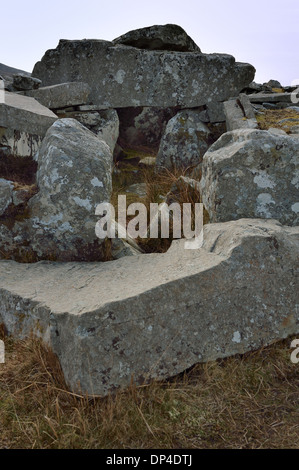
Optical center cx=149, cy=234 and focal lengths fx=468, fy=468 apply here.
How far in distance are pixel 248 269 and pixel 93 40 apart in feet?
24.6

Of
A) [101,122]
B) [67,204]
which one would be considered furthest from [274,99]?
[67,204]

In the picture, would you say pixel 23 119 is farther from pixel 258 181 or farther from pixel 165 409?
pixel 165 409

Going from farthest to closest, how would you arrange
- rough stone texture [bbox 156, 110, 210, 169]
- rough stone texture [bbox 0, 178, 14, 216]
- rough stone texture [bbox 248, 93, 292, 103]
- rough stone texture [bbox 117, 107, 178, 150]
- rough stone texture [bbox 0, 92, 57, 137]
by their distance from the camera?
rough stone texture [bbox 117, 107, 178, 150] < rough stone texture [bbox 248, 93, 292, 103] < rough stone texture [bbox 156, 110, 210, 169] < rough stone texture [bbox 0, 92, 57, 137] < rough stone texture [bbox 0, 178, 14, 216]

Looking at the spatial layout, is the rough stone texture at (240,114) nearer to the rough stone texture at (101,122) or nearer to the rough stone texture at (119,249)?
the rough stone texture at (101,122)

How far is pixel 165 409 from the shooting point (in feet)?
9.09

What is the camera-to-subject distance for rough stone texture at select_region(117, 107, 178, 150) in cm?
974

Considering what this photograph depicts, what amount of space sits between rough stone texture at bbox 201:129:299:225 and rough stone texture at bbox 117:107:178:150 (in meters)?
5.81

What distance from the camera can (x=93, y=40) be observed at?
30.4ft

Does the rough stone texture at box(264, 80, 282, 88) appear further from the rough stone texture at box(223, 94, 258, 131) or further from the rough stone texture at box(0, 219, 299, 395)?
the rough stone texture at box(0, 219, 299, 395)

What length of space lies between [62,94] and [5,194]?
456 centimetres

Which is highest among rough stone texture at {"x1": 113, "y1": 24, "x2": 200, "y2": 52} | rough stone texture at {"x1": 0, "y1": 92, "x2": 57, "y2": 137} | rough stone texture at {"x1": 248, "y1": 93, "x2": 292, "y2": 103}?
rough stone texture at {"x1": 113, "y1": 24, "x2": 200, "y2": 52}

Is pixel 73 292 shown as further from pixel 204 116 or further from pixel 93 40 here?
pixel 93 40

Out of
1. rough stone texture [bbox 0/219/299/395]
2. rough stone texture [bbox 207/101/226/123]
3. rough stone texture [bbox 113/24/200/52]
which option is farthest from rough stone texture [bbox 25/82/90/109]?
rough stone texture [bbox 0/219/299/395]

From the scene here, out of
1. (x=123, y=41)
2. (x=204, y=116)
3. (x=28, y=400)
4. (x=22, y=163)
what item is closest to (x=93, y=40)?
(x=123, y=41)
